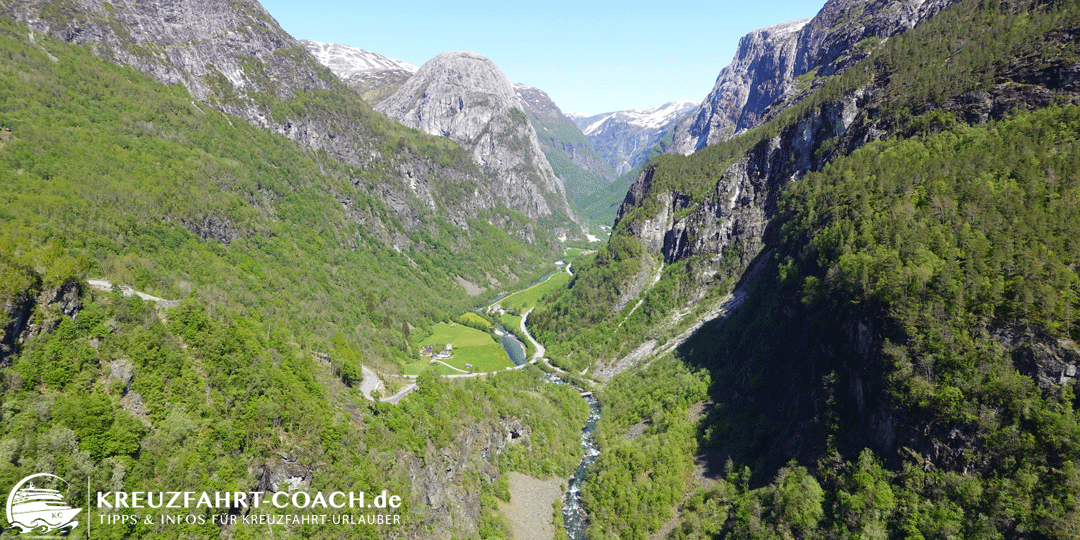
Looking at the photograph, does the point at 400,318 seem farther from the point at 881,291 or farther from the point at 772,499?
the point at 881,291

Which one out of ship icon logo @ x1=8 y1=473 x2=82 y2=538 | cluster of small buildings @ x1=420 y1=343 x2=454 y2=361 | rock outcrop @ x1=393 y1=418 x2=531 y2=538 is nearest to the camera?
ship icon logo @ x1=8 y1=473 x2=82 y2=538

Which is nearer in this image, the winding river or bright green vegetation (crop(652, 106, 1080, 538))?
bright green vegetation (crop(652, 106, 1080, 538))

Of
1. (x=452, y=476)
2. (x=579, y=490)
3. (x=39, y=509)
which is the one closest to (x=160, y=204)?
(x=39, y=509)

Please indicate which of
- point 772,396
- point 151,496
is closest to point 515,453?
point 772,396

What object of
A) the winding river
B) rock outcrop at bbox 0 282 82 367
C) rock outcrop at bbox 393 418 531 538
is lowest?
the winding river

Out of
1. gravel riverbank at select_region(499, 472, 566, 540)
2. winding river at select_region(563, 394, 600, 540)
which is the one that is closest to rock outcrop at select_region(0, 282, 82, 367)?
gravel riverbank at select_region(499, 472, 566, 540)

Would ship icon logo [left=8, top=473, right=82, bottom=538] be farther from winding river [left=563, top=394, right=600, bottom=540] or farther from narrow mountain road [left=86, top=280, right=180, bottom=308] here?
winding river [left=563, top=394, right=600, bottom=540]
